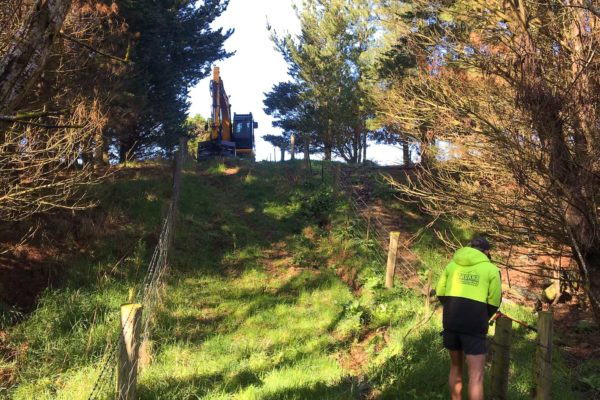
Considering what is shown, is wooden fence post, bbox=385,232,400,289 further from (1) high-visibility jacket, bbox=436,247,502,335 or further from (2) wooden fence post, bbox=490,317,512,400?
(1) high-visibility jacket, bbox=436,247,502,335

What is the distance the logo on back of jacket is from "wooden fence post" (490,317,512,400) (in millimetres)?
860

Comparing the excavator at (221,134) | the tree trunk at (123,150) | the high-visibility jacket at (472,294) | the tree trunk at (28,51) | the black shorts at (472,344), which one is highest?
the excavator at (221,134)

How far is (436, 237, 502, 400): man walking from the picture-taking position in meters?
4.00

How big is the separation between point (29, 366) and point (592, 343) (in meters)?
8.60

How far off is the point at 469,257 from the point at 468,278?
20cm

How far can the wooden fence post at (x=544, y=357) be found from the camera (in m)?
4.06

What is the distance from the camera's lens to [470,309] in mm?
4051

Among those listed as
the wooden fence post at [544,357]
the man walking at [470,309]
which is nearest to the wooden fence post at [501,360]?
the wooden fence post at [544,357]

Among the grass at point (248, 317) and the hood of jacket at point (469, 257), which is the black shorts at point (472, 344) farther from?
the grass at point (248, 317)

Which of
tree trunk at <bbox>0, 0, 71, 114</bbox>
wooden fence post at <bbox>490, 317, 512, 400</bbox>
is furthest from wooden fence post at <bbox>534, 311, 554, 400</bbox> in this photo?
tree trunk at <bbox>0, 0, 71, 114</bbox>

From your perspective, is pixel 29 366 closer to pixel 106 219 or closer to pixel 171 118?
pixel 106 219

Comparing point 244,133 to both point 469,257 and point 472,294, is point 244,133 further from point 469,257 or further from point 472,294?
point 472,294

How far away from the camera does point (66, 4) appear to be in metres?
2.75

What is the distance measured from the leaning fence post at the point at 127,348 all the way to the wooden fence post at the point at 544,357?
3671mm
